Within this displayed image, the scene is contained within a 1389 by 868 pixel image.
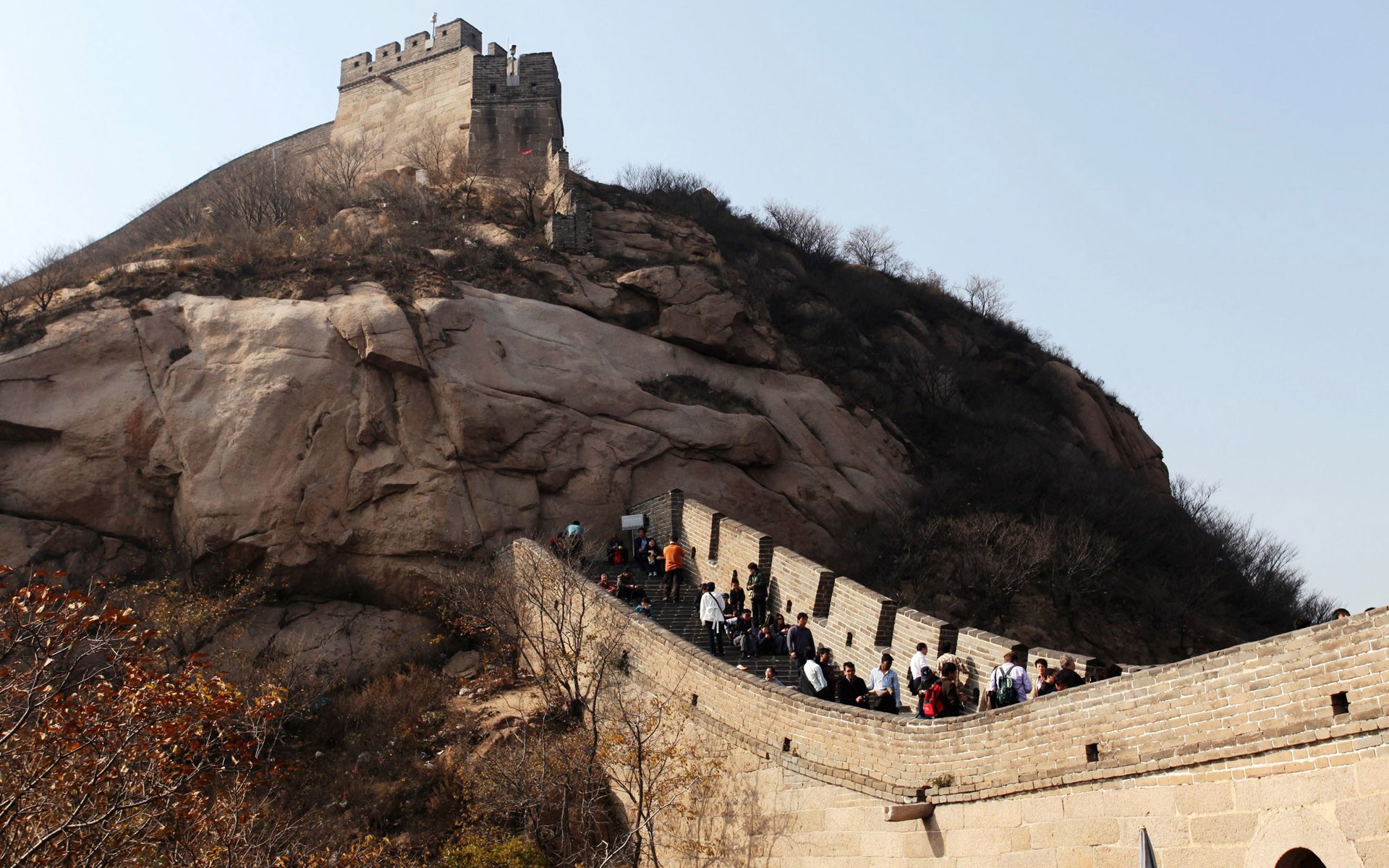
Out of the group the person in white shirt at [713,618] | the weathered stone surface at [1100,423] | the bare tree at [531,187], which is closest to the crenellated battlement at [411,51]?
the bare tree at [531,187]

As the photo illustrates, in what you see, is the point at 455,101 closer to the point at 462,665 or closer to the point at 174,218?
the point at 174,218

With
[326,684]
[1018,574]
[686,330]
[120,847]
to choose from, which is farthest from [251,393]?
[1018,574]

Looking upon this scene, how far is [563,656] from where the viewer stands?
1939 centimetres

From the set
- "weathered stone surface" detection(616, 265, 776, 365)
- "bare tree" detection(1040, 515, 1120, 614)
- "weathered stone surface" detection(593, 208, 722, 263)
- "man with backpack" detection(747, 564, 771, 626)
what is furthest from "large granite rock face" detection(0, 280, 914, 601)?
"weathered stone surface" detection(593, 208, 722, 263)

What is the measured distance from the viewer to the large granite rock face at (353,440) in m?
23.0

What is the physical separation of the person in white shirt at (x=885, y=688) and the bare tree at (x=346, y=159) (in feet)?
101

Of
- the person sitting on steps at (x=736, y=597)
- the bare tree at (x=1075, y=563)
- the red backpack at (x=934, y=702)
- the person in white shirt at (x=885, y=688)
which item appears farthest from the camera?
the bare tree at (x=1075, y=563)

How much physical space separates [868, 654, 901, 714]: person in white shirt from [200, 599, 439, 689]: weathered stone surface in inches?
405

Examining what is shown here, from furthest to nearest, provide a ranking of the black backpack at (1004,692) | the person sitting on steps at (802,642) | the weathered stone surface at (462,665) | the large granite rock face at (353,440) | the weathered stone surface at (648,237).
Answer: the weathered stone surface at (648,237)
the large granite rock face at (353,440)
the weathered stone surface at (462,665)
the person sitting on steps at (802,642)
the black backpack at (1004,692)

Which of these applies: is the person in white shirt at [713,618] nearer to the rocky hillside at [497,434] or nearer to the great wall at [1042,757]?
the great wall at [1042,757]

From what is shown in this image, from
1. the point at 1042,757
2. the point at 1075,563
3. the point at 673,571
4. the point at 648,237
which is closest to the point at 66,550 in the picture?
the point at 673,571

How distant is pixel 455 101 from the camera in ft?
139

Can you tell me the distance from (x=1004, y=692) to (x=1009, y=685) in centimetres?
11

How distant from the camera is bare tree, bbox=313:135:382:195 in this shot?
135ft
